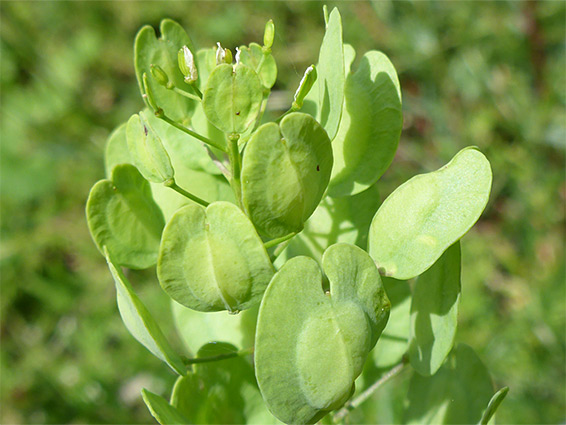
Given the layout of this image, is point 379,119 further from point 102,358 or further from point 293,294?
point 102,358

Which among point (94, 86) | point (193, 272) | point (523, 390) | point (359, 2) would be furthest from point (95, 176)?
point (193, 272)

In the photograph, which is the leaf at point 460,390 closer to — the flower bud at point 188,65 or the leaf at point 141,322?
the leaf at point 141,322

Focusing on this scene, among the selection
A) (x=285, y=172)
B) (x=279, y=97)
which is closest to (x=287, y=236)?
(x=285, y=172)

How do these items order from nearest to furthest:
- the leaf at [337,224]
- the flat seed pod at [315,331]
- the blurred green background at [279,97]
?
the flat seed pod at [315,331], the leaf at [337,224], the blurred green background at [279,97]

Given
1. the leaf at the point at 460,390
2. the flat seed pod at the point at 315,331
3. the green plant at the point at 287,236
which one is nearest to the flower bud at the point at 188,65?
the green plant at the point at 287,236

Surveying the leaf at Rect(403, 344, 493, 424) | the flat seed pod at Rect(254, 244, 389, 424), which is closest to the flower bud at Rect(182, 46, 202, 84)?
the flat seed pod at Rect(254, 244, 389, 424)

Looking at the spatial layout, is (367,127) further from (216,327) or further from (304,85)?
(216,327)

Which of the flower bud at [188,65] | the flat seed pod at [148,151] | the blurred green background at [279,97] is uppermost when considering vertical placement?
the flower bud at [188,65]
